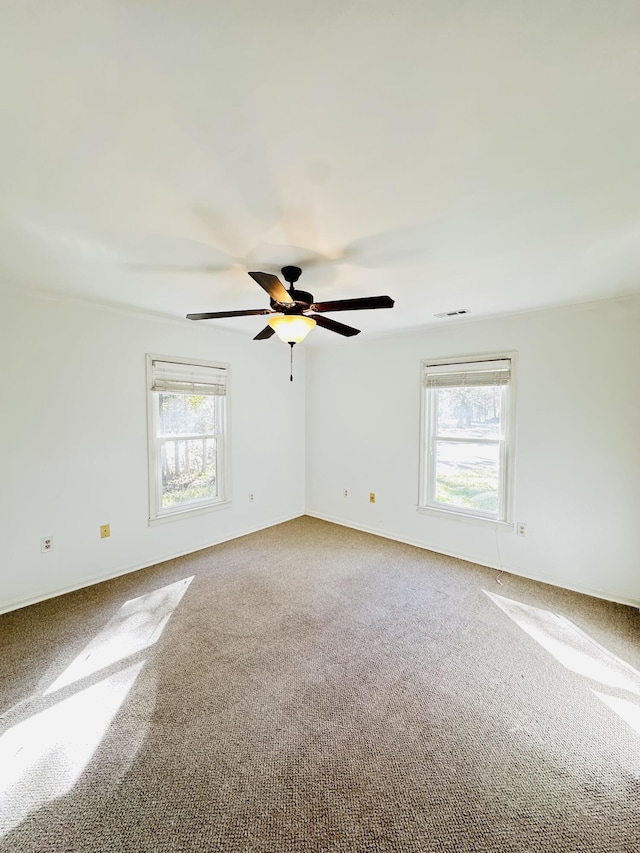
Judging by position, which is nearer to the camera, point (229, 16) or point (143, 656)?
point (229, 16)

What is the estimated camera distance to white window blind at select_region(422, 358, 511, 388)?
11.1ft

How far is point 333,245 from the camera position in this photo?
1948 millimetres

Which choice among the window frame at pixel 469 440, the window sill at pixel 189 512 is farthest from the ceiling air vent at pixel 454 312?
the window sill at pixel 189 512

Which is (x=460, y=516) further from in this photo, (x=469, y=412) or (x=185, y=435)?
(x=185, y=435)

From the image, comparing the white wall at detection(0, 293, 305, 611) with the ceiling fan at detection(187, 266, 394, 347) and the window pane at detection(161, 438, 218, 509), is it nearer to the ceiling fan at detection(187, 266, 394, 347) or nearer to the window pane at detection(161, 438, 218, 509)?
the window pane at detection(161, 438, 218, 509)

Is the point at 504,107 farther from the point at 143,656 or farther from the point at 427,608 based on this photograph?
the point at 143,656

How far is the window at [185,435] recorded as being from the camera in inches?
139

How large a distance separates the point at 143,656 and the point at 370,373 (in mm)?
3412

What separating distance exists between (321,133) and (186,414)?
3.11 m

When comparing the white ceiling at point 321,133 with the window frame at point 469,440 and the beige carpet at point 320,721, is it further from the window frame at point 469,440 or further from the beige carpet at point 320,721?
the beige carpet at point 320,721

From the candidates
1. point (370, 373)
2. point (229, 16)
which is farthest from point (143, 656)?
point (370, 373)

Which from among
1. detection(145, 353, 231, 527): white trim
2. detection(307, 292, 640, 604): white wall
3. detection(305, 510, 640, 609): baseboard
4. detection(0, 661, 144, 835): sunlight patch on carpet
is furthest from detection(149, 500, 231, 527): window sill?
detection(307, 292, 640, 604): white wall

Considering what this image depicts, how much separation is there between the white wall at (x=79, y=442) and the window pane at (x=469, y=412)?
2.35 m

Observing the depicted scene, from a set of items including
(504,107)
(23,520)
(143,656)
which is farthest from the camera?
(23,520)
